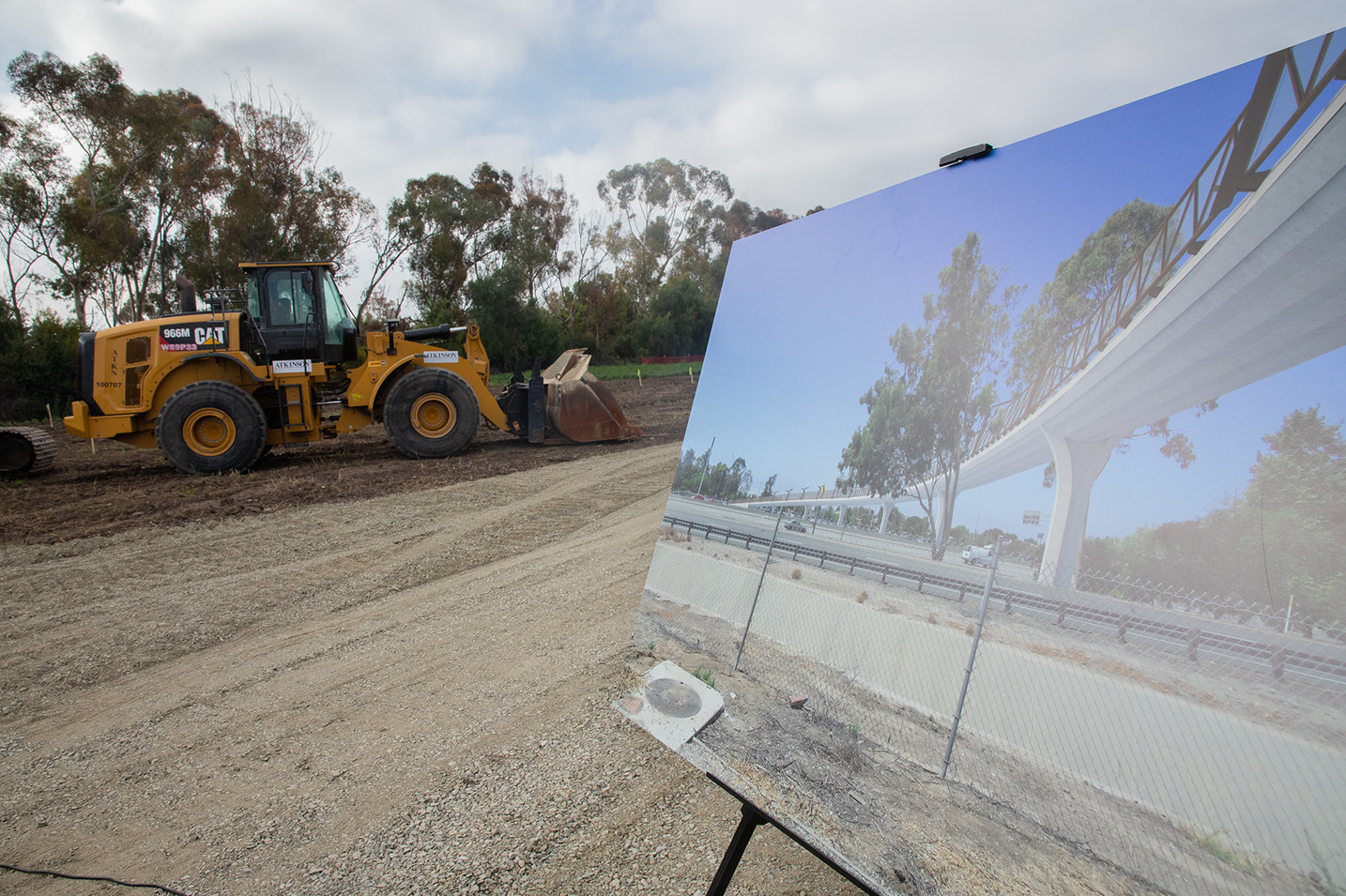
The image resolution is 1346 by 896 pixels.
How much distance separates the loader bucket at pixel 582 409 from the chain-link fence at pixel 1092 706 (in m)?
8.34

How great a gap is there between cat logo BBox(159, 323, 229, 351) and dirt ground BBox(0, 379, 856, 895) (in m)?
2.18

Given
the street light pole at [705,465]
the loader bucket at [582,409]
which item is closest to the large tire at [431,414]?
the loader bucket at [582,409]

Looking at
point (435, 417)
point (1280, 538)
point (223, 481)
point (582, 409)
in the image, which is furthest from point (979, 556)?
point (582, 409)

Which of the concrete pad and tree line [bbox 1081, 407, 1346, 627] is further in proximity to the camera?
the concrete pad

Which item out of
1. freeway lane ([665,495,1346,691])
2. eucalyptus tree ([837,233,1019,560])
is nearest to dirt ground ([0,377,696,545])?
freeway lane ([665,495,1346,691])

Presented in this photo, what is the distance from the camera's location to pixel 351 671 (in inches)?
141

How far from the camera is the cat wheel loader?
25.1 ft

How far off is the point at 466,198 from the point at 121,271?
1233 cm

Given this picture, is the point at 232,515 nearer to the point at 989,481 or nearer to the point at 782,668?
the point at 782,668

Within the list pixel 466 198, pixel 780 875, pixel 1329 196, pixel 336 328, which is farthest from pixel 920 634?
pixel 466 198

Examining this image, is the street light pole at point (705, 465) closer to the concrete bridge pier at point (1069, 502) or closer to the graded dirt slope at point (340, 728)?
the graded dirt slope at point (340, 728)

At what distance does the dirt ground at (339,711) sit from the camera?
2.26 m

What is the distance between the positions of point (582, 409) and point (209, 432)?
4664mm

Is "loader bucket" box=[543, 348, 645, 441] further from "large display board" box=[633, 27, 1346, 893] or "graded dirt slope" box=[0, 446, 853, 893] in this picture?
"large display board" box=[633, 27, 1346, 893]
